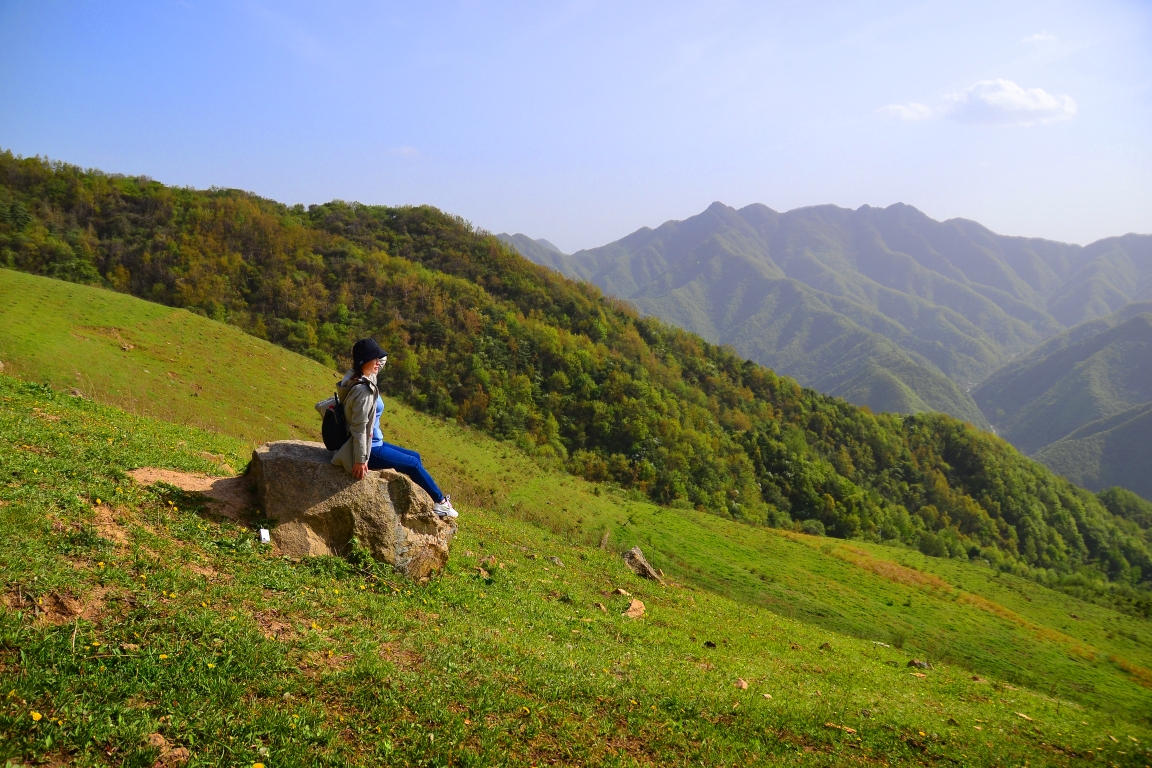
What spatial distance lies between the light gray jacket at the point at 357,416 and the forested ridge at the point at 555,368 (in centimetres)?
4791

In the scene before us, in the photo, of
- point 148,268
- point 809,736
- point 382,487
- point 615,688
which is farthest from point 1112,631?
point 148,268

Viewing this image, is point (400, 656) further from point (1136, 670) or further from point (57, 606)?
point (1136, 670)

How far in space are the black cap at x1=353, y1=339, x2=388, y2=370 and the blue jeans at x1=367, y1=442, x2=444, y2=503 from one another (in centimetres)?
153

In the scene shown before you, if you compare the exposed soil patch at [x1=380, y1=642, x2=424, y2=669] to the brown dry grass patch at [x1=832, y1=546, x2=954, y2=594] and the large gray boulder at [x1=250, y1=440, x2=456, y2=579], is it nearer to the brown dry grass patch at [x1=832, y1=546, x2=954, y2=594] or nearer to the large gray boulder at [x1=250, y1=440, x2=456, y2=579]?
the large gray boulder at [x1=250, y1=440, x2=456, y2=579]

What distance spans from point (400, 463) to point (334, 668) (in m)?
3.90

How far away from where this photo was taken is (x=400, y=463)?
31.4 ft

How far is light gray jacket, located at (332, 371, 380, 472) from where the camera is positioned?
8203 mm

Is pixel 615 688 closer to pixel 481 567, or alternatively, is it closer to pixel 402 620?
pixel 402 620

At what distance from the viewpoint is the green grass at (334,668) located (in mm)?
4688

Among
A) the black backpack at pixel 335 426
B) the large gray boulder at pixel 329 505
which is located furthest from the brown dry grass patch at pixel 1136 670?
the black backpack at pixel 335 426

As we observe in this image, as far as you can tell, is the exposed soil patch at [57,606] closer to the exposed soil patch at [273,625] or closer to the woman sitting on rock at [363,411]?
the exposed soil patch at [273,625]

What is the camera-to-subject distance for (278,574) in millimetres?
7656

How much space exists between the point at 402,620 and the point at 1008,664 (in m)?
33.3

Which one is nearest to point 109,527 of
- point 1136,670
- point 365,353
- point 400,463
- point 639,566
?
point 365,353
